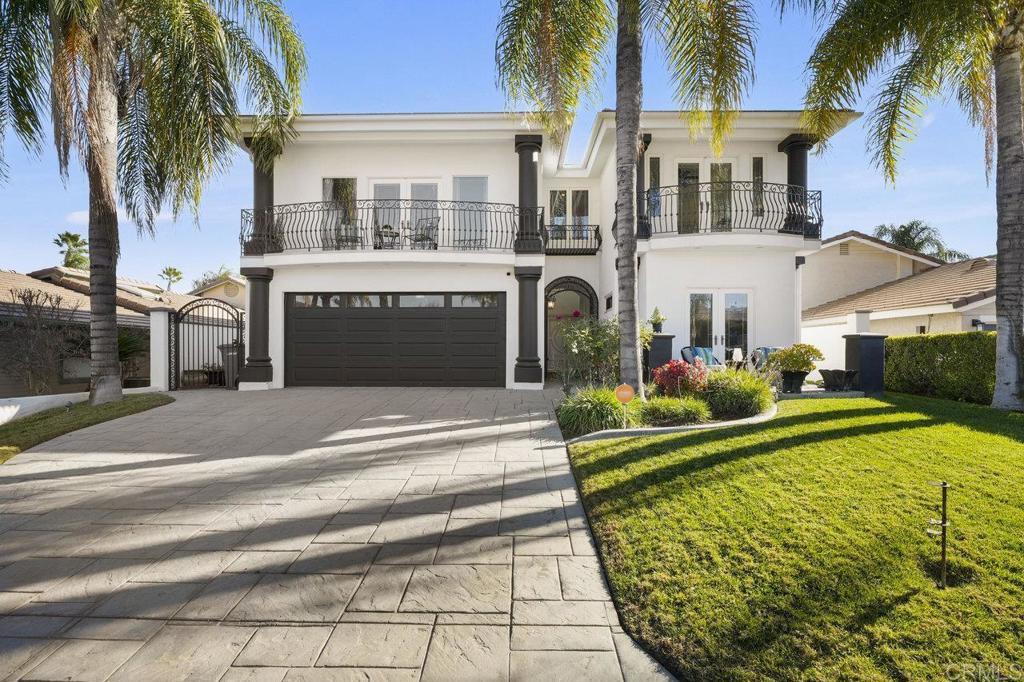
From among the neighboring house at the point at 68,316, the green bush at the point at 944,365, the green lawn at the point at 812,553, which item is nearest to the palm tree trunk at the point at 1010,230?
the green bush at the point at 944,365

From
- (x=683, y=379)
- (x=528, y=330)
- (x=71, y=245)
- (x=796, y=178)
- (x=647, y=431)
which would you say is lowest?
(x=647, y=431)

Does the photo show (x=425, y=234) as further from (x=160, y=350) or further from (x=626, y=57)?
(x=160, y=350)

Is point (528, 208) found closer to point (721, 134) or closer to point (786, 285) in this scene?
point (721, 134)

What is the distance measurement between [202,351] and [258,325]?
7.04ft

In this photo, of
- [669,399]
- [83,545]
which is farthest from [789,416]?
[83,545]

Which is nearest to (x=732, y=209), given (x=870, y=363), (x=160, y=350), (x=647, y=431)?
(x=870, y=363)

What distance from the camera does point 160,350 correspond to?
1223 centimetres

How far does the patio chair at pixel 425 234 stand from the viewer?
13000mm

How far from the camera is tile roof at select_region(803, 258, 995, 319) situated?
1384 cm

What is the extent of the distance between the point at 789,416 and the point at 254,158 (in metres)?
13.2

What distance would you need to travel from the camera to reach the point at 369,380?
1295cm

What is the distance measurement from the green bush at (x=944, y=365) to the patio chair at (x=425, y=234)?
11214mm

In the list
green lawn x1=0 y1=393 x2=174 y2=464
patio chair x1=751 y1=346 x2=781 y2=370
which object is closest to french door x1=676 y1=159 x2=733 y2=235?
patio chair x1=751 y1=346 x2=781 y2=370

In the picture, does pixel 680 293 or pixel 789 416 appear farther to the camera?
pixel 680 293
